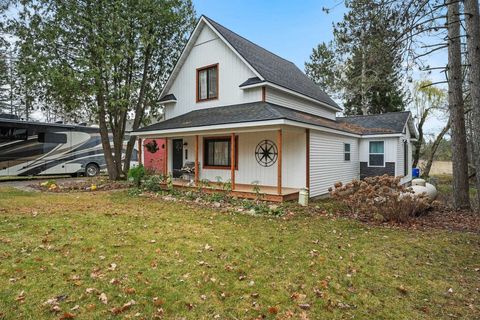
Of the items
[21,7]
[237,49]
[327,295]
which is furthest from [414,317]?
[21,7]

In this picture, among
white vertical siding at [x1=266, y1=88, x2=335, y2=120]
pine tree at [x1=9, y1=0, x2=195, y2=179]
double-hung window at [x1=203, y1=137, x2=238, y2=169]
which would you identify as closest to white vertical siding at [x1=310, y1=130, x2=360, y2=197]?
white vertical siding at [x1=266, y1=88, x2=335, y2=120]

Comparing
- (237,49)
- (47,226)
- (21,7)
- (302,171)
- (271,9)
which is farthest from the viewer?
(271,9)

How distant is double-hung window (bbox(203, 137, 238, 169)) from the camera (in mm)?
12562

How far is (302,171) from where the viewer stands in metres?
10.4

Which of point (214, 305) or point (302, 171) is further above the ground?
point (302, 171)

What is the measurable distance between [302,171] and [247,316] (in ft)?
25.6

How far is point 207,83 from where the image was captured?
44.0 feet

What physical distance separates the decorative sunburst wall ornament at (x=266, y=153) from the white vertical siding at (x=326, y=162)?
1.55 metres

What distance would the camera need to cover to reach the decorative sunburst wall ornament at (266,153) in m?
11.2

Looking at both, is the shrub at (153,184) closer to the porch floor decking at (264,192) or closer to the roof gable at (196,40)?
the porch floor decking at (264,192)

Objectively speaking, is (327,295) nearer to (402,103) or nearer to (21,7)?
(21,7)

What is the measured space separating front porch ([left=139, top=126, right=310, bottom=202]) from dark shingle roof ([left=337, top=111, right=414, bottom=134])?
628 centimetres

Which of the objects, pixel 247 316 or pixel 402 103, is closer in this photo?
pixel 247 316

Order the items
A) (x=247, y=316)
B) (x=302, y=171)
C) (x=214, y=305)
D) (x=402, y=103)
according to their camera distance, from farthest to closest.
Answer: (x=402, y=103), (x=302, y=171), (x=214, y=305), (x=247, y=316)
